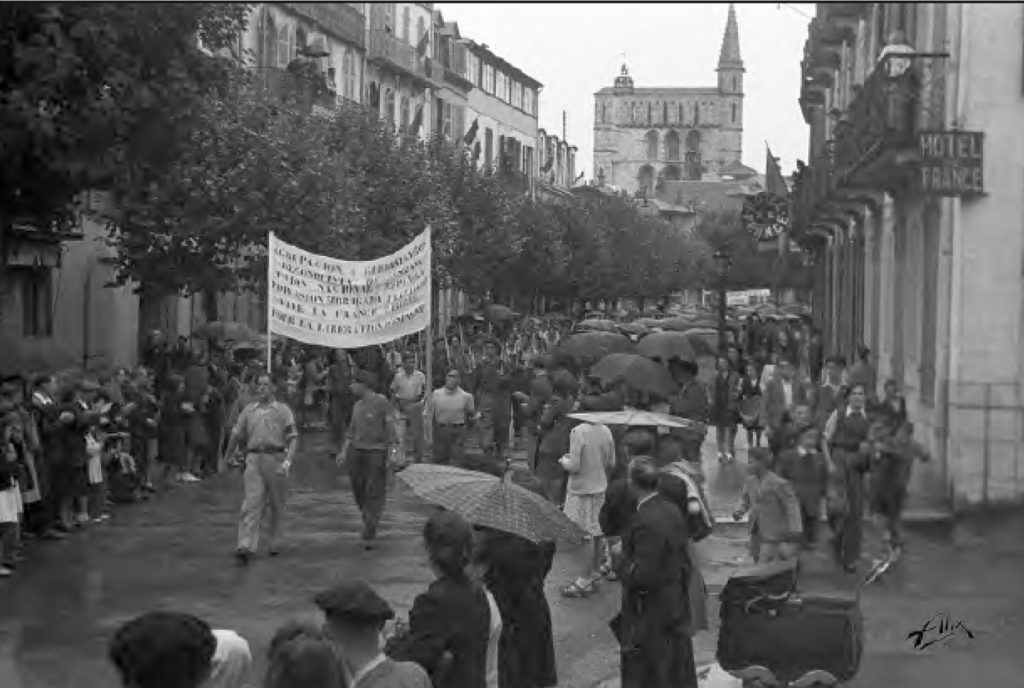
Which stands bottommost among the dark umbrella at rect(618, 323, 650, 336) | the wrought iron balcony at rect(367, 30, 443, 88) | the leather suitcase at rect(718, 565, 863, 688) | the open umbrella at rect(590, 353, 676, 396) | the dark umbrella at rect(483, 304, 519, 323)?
the leather suitcase at rect(718, 565, 863, 688)

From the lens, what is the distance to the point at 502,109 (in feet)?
261

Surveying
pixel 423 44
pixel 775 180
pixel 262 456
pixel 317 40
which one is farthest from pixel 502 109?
pixel 262 456

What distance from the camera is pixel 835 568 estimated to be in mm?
15023

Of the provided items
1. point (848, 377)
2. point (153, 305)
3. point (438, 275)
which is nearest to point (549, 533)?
point (848, 377)

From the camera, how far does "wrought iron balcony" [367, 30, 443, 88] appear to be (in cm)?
5653

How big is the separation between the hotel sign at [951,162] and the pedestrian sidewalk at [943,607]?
11.1 feet

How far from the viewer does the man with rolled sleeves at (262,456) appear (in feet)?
49.6

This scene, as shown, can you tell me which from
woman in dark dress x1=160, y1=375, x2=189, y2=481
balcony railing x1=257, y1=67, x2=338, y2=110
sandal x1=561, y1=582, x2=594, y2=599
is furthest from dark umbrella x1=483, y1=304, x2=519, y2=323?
sandal x1=561, y1=582, x2=594, y2=599

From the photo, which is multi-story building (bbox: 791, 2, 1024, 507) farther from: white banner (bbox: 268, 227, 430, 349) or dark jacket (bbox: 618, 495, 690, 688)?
dark jacket (bbox: 618, 495, 690, 688)

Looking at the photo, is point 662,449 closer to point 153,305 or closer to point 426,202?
point 153,305

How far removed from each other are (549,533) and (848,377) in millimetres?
14291

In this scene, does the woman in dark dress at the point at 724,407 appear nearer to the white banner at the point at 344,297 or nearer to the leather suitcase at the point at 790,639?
the white banner at the point at 344,297

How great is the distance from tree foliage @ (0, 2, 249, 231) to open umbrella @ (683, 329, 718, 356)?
17.7 m

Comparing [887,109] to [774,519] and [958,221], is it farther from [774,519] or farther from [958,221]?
[774,519]
